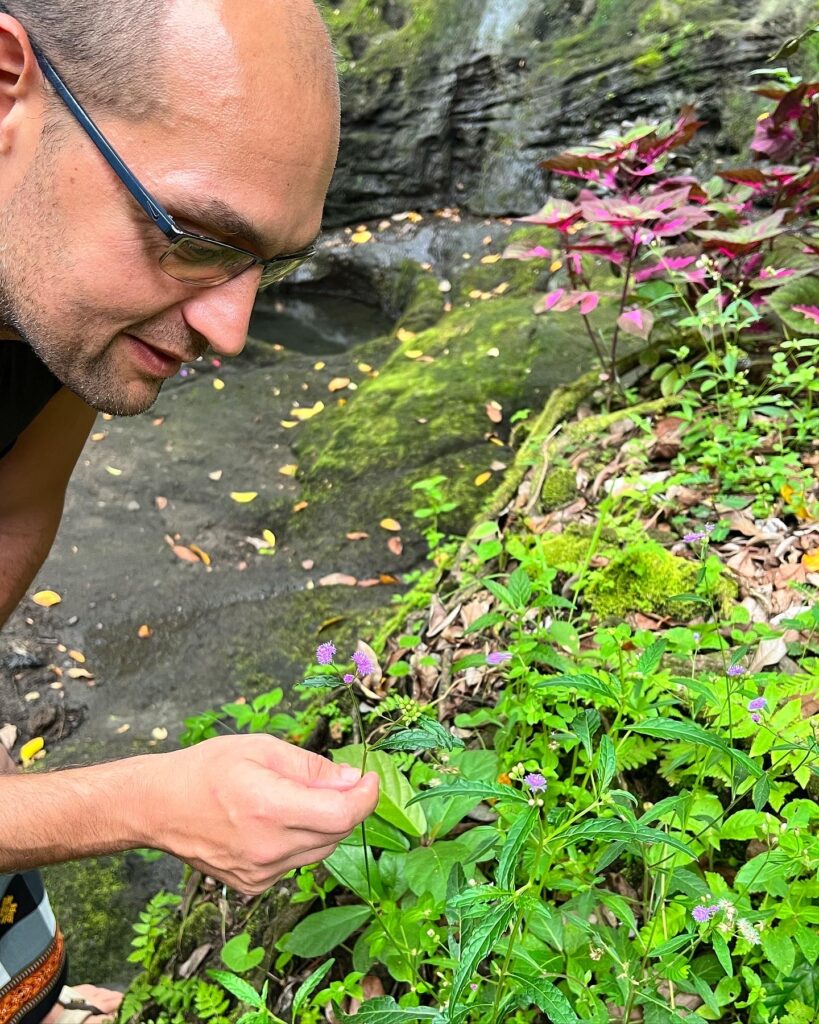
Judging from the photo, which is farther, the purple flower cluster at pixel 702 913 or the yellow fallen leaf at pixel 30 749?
the yellow fallen leaf at pixel 30 749

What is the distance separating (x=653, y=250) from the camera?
9.77 feet

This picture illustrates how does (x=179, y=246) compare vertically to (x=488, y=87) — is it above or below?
above

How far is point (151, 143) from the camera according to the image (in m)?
1.47

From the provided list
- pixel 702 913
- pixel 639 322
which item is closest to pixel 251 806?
pixel 702 913

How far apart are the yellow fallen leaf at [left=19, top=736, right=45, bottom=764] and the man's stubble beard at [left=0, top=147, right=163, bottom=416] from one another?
2204mm

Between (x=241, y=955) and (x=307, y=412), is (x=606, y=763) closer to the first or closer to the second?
(x=241, y=955)

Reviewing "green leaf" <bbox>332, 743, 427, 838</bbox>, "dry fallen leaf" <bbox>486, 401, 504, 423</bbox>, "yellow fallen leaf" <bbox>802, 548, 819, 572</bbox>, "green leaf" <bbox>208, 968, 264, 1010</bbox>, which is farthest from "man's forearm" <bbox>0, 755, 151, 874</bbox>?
"dry fallen leaf" <bbox>486, 401, 504, 423</bbox>

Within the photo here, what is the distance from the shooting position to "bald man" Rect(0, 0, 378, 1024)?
130 centimetres

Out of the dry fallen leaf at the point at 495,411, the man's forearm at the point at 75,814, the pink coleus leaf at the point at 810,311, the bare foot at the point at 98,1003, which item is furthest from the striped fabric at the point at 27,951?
the dry fallen leaf at the point at 495,411

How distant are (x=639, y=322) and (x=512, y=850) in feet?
8.01

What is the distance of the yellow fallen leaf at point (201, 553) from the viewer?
4645mm

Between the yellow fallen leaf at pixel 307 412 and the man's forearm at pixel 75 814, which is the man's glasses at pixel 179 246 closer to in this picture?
the man's forearm at pixel 75 814

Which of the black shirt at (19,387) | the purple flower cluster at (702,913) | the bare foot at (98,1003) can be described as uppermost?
the black shirt at (19,387)

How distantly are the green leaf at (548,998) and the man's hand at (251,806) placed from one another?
0.33m
